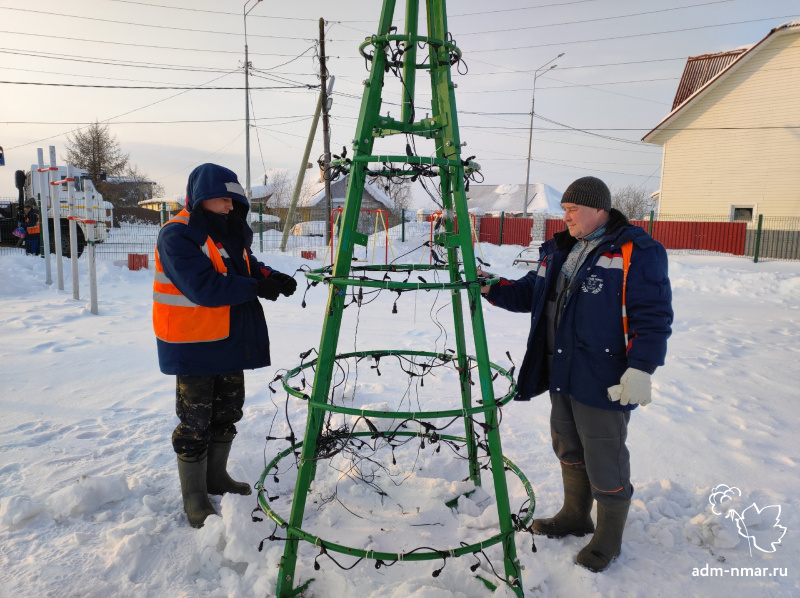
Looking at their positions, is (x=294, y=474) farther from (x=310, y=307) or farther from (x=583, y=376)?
(x=310, y=307)

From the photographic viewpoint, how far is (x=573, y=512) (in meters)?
2.80

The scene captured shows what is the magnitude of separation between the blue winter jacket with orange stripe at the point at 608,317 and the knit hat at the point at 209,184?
5.88 ft

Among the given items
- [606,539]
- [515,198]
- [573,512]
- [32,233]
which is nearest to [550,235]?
[32,233]

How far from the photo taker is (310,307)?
9.09 m

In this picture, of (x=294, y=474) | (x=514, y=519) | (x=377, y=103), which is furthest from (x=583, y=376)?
(x=294, y=474)

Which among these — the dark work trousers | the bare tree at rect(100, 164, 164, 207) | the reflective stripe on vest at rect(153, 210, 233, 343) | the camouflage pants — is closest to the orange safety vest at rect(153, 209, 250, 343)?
the reflective stripe on vest at rect(153, 210, 233, 343)

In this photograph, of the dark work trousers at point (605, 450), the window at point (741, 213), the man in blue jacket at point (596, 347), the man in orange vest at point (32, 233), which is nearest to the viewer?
the man in blue jacket at point (596, 347)

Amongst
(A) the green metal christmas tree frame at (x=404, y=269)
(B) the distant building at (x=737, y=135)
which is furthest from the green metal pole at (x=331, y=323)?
(B) the distant building at (x=737, y=135)

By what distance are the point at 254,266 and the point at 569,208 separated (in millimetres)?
1874

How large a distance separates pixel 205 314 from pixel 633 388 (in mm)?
2158

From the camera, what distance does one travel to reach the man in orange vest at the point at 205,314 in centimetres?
255
